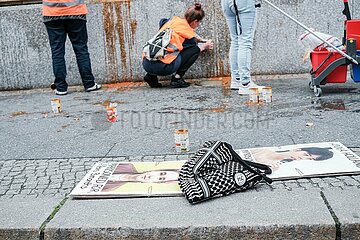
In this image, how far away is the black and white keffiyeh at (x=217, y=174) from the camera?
295 cm

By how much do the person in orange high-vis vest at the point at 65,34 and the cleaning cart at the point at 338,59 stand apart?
2565 millimetres

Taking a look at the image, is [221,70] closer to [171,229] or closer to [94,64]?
[94,64]

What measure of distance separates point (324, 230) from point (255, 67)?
16.1 feet

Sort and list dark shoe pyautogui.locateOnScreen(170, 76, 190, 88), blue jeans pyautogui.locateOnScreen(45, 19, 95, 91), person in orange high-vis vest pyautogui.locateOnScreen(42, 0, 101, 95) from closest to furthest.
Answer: person in orange high-vis vest pyautogui.locateOnScreen(42, 0, 101, 95) < blue jeans pyautogui.locateOnScreen(45, 19, 95, 91) < dark shoe pyautogui.locateOnScreen(170, 76, 190, 88)

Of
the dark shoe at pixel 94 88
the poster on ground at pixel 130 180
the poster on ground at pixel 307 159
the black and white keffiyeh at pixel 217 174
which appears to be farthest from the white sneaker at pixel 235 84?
the black and white keffiyeh at pixel 217 174

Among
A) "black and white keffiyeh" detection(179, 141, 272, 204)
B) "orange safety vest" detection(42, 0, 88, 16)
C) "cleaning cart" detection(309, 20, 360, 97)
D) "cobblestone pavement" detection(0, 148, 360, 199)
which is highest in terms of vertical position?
"orange safety vest" detection(42, 0, 88, 16)

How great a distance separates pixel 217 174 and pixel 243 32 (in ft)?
10.4

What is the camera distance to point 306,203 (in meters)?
2.82

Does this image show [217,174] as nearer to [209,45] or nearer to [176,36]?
[176,36]

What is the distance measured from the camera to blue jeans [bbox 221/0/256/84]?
573 cm

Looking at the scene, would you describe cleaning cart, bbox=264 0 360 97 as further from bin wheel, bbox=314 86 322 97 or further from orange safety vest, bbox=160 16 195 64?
orange safety vest, bbox=160 16 195 64

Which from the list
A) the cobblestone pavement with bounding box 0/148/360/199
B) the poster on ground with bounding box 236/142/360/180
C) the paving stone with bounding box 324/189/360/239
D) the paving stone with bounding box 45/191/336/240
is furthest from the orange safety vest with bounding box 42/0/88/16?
the paving stone with bounding box 324/189/360/239

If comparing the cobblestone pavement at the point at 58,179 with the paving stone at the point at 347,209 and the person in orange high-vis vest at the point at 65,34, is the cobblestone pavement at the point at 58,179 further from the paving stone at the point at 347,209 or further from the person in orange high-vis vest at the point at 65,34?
the person in orange high-vis vest at the point at 65,34

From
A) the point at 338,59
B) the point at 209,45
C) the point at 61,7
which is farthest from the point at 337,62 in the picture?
the point at 61,7
